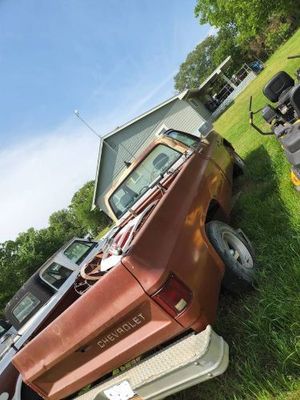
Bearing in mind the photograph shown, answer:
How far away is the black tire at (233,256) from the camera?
3.97 meters

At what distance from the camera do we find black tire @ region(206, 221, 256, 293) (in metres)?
3.97

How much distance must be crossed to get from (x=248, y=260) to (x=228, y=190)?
1.66 meters

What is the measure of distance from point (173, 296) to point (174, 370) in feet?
1.63

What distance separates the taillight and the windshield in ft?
9.70

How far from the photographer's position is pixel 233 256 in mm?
4074

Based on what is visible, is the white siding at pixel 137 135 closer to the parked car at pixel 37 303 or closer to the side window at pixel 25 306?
the parked car at pixel 37 303

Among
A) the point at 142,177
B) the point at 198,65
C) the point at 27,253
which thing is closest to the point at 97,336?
the point at 142,177

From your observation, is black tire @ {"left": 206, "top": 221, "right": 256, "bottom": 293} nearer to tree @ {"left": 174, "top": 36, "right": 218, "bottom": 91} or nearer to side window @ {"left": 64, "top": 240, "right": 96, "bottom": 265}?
side window @ {"left": 64, "top": 240, "right": 96, "bottom": 265}

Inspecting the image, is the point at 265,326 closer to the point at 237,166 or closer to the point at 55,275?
the point at 237,166

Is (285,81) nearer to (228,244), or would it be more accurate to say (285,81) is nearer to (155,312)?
(228,244)

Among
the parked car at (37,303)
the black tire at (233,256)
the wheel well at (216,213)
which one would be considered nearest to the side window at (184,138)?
the wheel well at (216,213)

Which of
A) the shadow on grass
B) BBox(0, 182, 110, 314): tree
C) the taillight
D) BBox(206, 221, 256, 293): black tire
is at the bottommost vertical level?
the shadow on grass

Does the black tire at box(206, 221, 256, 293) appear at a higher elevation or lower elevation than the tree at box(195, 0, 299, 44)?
lower

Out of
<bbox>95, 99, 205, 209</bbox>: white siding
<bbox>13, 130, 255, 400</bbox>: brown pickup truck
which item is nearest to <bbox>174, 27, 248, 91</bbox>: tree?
<bbox>95, 99, 205, 209</bbox>: white siding
